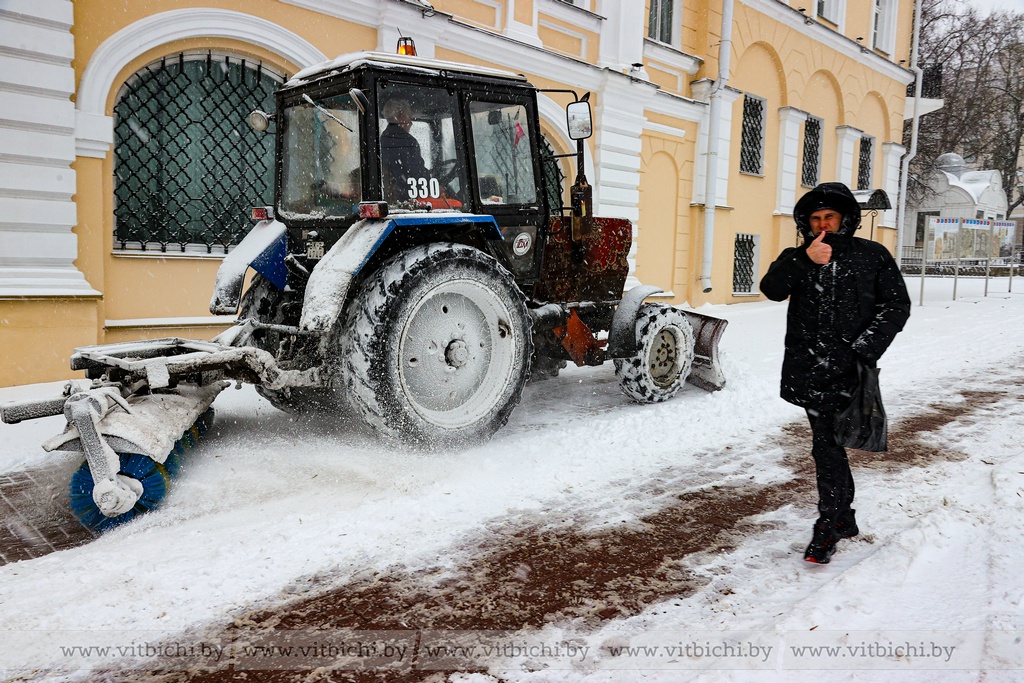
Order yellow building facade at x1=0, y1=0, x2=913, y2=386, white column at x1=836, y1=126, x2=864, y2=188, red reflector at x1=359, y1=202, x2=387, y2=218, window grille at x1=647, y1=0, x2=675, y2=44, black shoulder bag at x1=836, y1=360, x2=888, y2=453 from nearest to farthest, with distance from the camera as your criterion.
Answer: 1. black shoulder bag at x1=836, y1=360, x2=888, y2=453
2. red reflector at x1=359, y1=202, x2=387, y2=218
3. yellow building facade at x1=0, y1=0, x2=913, y2=386
4. window grille at x1=647, y1=0, x2=675, y2=44
5. white column at x1=836, y1=126, x2=864, y2=188

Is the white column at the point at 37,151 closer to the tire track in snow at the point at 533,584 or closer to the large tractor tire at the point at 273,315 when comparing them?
the large tractor tire at the point at 273,315

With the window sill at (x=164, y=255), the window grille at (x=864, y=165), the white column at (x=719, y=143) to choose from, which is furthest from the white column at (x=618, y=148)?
the window grille at (x=864, y=165)

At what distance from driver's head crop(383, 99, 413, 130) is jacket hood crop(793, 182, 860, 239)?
7.49 ft

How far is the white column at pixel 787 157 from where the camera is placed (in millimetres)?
14992

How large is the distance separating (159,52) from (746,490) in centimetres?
667

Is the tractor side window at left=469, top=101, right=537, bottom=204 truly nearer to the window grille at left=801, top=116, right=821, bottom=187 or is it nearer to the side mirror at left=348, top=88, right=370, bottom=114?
the side mirror at left=348, top=88, right=370, bottom=114

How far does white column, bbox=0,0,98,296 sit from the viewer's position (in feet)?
19.2

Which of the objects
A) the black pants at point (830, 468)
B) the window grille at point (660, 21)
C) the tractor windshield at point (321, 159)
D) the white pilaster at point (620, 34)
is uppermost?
the window grille at point (660, 21)

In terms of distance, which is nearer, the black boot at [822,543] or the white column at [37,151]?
the black boot at [822,543]

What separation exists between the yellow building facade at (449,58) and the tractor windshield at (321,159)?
2784 mm

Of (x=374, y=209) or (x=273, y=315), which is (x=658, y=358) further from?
(x=273, y=315)

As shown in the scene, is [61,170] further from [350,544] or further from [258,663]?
[258,663]

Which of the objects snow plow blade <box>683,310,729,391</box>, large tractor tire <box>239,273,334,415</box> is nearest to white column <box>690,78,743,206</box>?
snow plow blade <box>683,310,729,391</box>


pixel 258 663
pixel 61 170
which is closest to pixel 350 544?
pixel 258 663
